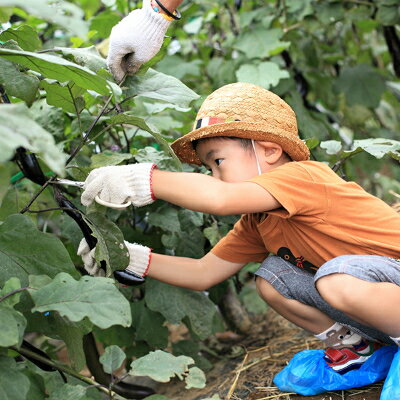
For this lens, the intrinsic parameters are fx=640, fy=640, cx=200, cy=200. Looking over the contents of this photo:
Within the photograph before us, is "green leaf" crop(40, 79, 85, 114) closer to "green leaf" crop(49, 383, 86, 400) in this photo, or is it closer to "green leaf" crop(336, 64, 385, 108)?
"green leaf" crop(49, 383, 86, 400)

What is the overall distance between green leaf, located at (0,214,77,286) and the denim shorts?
0.58 meters

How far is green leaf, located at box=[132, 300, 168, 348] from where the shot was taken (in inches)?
74.2

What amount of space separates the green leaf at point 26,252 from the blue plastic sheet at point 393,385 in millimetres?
749

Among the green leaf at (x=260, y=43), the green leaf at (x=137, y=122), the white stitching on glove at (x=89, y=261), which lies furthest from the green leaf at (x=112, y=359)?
the green leaf at (x=260, y=43)

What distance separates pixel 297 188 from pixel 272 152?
168mm

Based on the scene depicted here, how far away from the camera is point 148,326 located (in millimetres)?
1892

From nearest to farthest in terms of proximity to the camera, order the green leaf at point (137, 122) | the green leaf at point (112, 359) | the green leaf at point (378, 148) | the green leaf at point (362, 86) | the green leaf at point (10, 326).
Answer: the green leaf at point (10, 326) < the green leaf at point (112, 359) < the green leaf at point (137, 122) < the green leaf at point (378, 148) < the green leaf at point (362, 86)

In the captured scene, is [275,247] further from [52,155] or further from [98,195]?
[52,155]

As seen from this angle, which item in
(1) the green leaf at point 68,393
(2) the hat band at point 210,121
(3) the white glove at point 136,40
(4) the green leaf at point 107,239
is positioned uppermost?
(3) the white glove at point 136,40

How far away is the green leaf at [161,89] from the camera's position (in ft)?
5.01

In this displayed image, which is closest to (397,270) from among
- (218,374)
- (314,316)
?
(314,316)

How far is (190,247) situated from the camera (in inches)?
75.8

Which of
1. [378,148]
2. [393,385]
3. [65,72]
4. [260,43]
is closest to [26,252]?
[65,72]

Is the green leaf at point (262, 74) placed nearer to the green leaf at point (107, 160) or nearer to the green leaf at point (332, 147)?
the green leaf at point (332, 147)
